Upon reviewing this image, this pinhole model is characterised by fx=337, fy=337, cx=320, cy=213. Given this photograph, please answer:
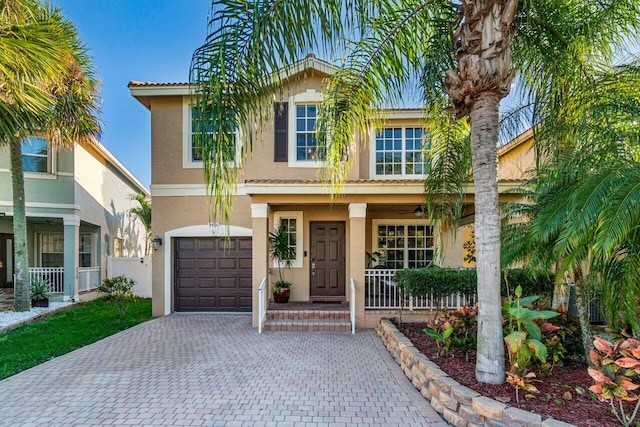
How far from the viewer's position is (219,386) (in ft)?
16.8

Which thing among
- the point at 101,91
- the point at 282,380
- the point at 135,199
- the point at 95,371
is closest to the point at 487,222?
the point at 282,380

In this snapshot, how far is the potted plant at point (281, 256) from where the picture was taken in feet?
33.4

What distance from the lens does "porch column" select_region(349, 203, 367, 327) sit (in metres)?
8.63

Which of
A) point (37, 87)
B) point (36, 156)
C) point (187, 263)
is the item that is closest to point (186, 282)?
point (187, 263)

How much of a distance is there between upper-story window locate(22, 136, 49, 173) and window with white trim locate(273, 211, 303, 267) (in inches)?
357

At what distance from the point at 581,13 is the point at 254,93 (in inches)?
195

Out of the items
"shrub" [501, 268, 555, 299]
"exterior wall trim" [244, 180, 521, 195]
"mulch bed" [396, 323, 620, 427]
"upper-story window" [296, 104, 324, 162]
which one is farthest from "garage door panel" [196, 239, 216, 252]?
"shrub" [501, 268, 555, 299]

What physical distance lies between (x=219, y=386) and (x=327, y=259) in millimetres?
6061

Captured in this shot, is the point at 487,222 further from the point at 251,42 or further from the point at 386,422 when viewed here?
the point at 251,42

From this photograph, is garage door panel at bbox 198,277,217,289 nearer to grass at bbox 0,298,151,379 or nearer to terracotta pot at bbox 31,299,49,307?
grass at bbox 0,298,151,379

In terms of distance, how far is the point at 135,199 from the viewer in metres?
19.3

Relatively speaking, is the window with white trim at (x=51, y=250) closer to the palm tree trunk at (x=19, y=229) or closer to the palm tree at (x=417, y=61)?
the palm tree trunk at (x=19, y=229)

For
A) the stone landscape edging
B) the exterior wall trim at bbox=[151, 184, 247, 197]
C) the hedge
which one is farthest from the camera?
the exterior wall trim at bbox=[151, 184, 247, 197]

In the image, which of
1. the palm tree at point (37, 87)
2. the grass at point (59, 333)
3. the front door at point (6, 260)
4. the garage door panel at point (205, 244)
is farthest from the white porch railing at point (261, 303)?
the front door at point (6, 260)
